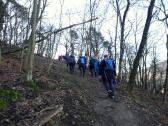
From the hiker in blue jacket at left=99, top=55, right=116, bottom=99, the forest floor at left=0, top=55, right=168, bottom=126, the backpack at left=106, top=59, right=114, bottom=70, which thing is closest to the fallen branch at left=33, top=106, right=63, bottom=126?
the forest floor at left=0, top=55, right=168, bottom=126

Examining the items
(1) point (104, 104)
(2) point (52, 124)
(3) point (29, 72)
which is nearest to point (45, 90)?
(3) point (29, 72)

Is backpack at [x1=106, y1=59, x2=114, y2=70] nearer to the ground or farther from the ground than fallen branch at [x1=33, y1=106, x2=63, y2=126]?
farther from the ground

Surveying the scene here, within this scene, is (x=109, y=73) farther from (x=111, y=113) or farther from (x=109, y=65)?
(x=111, y=113)

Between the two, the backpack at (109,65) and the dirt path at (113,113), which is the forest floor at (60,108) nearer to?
the dirt path at (113,113)

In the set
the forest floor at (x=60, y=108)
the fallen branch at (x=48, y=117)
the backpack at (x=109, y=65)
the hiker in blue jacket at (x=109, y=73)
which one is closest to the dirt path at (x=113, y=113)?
the forest floor at (x=60, y=108)

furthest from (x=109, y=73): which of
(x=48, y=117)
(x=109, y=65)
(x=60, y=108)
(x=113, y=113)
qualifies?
(x=48, y=117)

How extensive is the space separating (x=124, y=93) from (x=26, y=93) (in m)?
7.23

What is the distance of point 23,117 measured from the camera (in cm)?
992

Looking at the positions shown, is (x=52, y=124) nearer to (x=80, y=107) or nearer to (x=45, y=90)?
(x=80, y=107)

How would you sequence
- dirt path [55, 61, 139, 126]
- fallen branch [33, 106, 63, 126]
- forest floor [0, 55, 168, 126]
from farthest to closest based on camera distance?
dirt path [55, 61, 139, 126] → forest floor [0, 55, 168, 126] → fallen branch [33, 106, 63, 126]

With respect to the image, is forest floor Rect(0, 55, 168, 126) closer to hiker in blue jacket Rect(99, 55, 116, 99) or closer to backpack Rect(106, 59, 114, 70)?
hiker in blue jacket Rect(99, 55, 116, 99)

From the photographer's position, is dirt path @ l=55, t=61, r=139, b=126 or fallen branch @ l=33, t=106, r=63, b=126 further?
dirt path @ l=55, t=61, r=139, b=126

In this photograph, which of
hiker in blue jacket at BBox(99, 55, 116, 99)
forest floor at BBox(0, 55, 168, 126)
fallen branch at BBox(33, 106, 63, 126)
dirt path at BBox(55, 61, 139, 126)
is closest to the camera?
fallen branch at BBox(33, 106, 63, 126)

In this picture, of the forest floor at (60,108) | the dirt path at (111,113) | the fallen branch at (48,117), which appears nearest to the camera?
the fallen branch at (48,117)
